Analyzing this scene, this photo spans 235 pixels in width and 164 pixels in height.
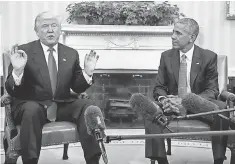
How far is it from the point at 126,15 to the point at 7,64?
2218 millimetres

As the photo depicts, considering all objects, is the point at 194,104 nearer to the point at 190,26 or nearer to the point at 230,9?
the point at 190,26

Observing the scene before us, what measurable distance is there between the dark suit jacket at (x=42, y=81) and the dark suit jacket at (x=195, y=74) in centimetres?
61

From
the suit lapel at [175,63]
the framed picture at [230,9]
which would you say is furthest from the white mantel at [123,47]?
the suit lapel at [175,63]

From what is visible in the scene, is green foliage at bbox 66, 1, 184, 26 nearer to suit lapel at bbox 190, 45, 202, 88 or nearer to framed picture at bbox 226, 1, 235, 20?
framed picture at bbox 226, 1, 235, 20

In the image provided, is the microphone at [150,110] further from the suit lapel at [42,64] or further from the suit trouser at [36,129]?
the suit lapel at [42,64]

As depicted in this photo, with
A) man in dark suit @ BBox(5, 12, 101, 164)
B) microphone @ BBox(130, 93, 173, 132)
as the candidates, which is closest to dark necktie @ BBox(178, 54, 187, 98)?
man in dark suit @ BBox(5, 12, 101, 164)

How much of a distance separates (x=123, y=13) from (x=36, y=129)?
2720 millimetres

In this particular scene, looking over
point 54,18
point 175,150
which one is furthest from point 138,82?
point 54,18

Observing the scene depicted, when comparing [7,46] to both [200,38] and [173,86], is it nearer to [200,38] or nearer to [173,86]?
[200,38]

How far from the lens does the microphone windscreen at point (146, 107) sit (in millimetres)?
1084

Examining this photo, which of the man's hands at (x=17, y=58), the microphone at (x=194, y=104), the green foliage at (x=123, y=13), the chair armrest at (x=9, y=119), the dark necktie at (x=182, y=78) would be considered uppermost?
the green foliage at (x=123, y=13)

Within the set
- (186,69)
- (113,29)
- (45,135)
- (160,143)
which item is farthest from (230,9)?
(45,135)

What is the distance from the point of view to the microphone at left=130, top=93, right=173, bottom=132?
1.06m

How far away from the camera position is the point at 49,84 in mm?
2576
